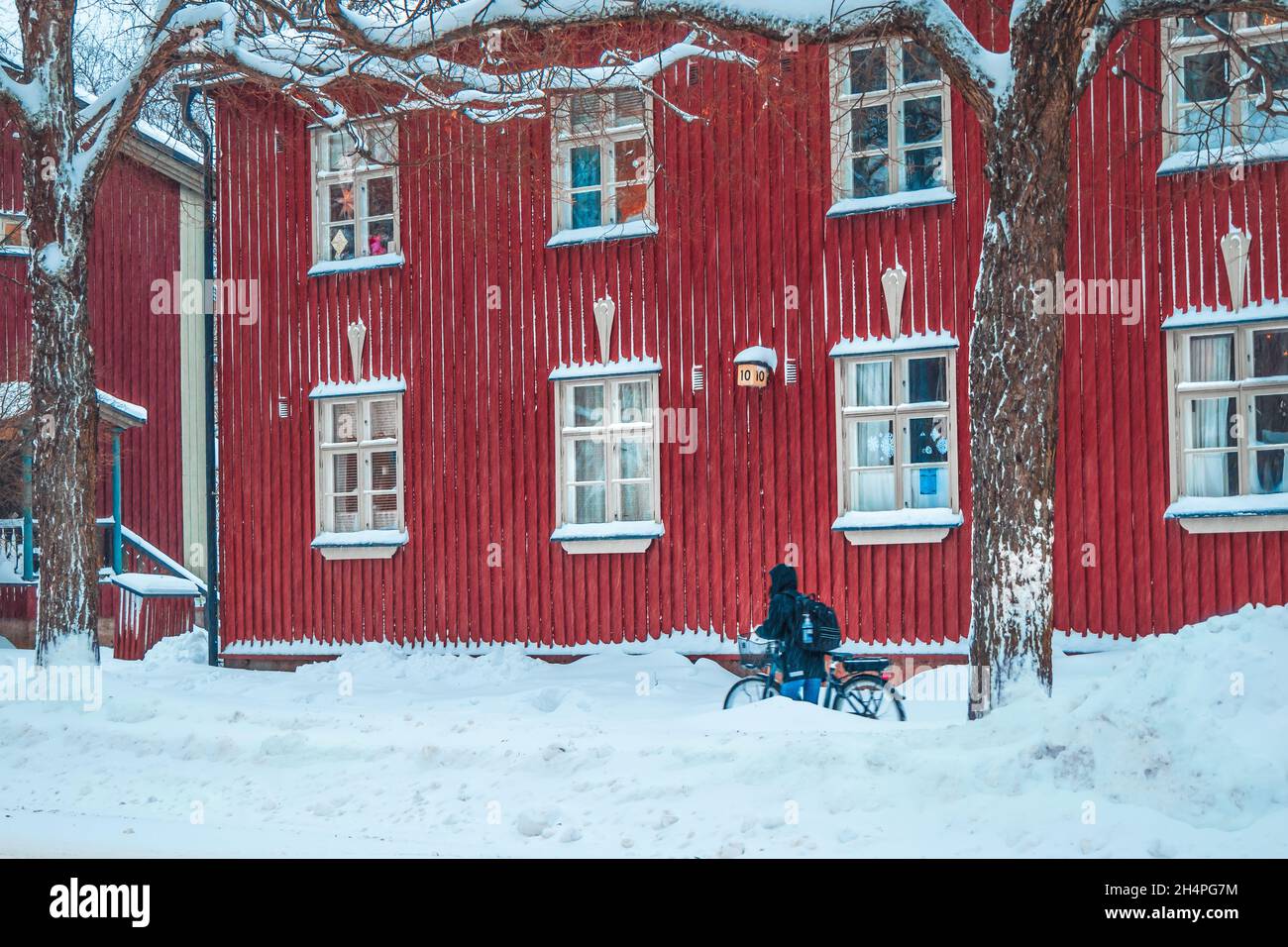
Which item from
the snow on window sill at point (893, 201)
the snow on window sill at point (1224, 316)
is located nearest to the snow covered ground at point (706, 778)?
the snow on window sill at point (1224, 316)

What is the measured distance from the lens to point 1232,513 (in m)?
13.7

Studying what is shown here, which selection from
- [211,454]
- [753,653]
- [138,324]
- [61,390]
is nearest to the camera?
[753,653]

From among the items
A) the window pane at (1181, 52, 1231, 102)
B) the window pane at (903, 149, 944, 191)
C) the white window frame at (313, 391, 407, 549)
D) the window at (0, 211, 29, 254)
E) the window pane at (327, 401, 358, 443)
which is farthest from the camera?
the window at (0, 211, 29, 254)

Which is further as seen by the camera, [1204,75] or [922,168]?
[922,168]

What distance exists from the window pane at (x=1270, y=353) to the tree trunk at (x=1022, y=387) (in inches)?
198

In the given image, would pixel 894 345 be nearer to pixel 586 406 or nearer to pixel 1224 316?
pixel 1224 316

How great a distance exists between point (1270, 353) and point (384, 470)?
10168 millimetres

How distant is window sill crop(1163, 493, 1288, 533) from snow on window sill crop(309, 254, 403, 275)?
950cm

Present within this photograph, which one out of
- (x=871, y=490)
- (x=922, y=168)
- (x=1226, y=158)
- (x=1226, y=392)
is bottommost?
(x=871, y=490)

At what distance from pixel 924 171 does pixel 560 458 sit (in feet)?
16.8

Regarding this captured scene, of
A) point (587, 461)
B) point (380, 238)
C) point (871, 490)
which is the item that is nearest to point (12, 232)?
point (380, 238)

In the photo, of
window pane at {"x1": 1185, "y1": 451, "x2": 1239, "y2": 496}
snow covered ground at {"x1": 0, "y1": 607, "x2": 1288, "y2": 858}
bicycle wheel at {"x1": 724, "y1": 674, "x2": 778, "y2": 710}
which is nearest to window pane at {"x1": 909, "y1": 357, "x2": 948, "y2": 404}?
window pane at {"x1": 1185, "y1": 451, "x2": 1239, "y2": 496}

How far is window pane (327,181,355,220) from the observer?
18.9m

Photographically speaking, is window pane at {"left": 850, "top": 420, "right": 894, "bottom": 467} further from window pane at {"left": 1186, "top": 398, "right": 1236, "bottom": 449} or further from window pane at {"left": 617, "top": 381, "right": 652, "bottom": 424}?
window pane at {"left": 1186, "top": 398, "right": 1236, "bottom": 449}
